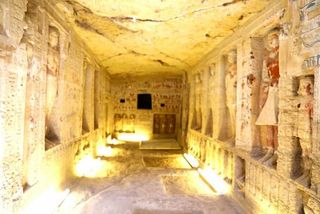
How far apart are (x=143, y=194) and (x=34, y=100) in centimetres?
265

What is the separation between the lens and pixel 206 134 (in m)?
6.77

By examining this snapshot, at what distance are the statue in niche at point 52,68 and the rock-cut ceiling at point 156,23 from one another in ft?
1.68

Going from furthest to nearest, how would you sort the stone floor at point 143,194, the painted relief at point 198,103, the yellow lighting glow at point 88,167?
the painted relief at point 198,103
the yellow lighting glow at point 88,167
the stone floor at point 143,194

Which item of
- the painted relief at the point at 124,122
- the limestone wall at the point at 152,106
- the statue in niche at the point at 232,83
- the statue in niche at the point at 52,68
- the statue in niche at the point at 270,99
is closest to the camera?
the statue in niche at the point at 270,99

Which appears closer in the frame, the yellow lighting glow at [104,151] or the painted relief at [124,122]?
the yellow lighting glow at [104,151]

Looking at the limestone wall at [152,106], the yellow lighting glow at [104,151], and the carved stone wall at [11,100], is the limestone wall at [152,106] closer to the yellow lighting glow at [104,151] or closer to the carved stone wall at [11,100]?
the yellow lighting glow at [104,151]

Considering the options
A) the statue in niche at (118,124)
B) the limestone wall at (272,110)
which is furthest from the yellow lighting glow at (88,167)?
the statue in niche at (118,124)

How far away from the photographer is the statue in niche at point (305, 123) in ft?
9.20

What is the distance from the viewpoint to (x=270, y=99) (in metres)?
3.75

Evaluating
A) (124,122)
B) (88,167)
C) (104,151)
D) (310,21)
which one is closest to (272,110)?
(310,21)

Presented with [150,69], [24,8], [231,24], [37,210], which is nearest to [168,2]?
[231,24]

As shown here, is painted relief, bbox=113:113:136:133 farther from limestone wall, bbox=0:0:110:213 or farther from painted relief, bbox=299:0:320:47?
painted relief, bbox=299:0:320:47

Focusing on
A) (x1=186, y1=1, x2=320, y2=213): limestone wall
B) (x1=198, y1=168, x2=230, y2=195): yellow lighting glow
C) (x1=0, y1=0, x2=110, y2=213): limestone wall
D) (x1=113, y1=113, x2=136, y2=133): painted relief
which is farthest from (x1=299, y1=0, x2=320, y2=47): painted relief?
(x1=113, y1=113, x2=136, y2=133): painted relief

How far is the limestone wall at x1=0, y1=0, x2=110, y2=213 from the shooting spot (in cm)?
272
